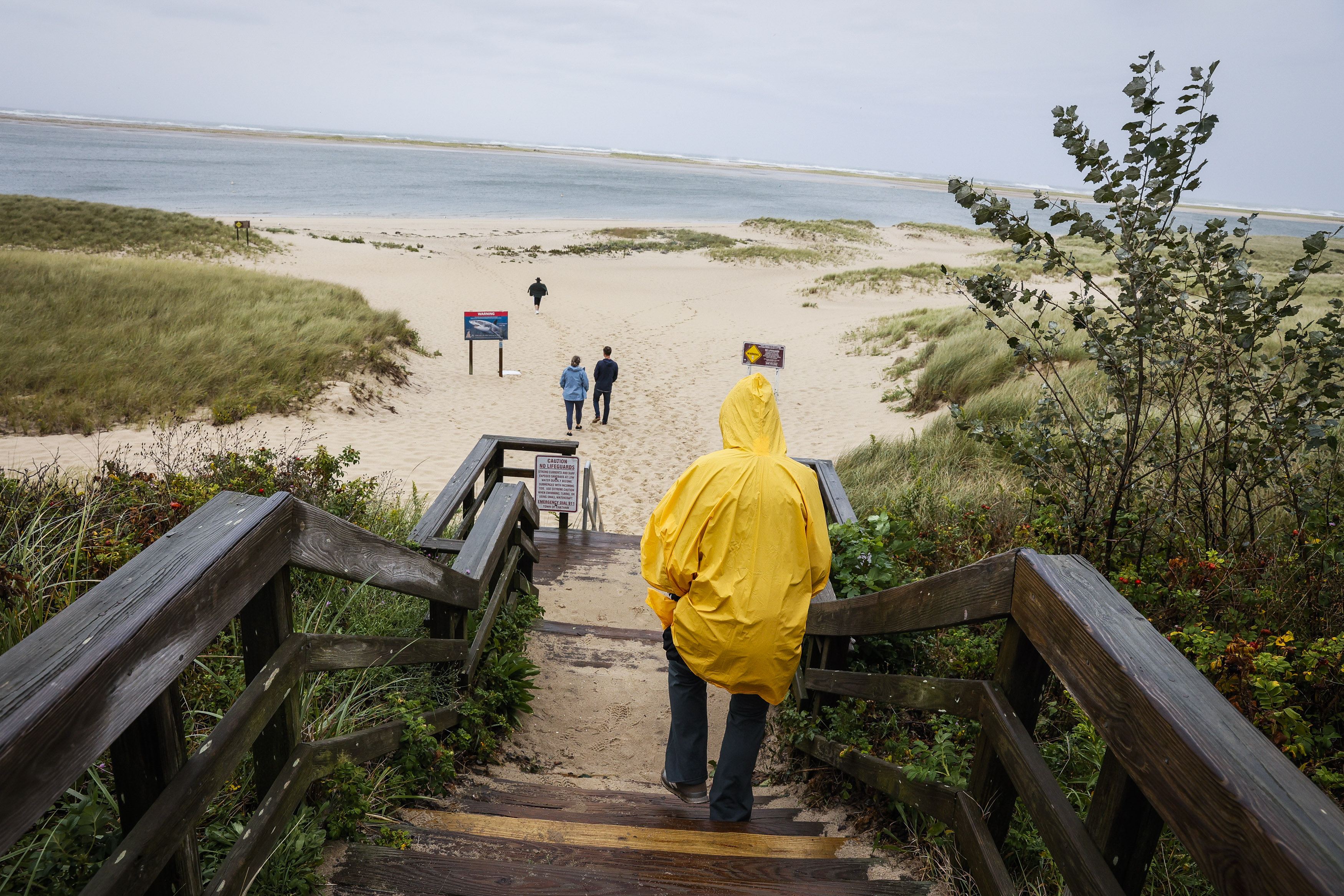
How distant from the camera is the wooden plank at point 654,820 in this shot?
2.98 m

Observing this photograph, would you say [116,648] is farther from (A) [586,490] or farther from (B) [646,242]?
(B) [646,242]

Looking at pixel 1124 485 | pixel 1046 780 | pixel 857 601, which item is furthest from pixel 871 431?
pixel 1046 780

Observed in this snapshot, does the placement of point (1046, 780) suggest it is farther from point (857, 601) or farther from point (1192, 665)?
point (857, 601)

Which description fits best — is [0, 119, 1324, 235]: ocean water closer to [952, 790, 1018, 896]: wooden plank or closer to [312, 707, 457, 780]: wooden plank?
[312, 707, 457, 780]: wooden plank

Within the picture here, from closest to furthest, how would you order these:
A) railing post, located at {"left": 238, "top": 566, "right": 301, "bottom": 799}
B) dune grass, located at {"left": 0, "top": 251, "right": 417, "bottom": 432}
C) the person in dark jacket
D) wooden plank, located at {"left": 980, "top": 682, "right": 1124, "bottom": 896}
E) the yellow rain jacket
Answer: wooden plank, located at {"left": 980, "top": 682, "right": 1124, "bottom": 896}
railing post, located at {"left": 238, "top": 566, "right": 301, "bottom": 799}
the yellow rain jacket
dune grass, located at {"left": 0, "top": 251, "right": 417, "bottom": 432}
the person in dark jacket

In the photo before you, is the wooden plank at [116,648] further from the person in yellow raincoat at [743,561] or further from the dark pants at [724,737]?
the dark pants at [724,737]

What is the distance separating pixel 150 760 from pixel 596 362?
60.3 ft

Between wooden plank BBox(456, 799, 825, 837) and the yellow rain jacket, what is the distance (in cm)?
49

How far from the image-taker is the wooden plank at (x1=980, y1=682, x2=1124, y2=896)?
1.45 metres

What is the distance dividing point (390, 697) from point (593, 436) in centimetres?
1190

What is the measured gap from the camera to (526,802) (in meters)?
3.15

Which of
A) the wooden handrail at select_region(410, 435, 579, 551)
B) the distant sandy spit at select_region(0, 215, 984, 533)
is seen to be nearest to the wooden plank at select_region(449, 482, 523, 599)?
the wooden handrail at select_region(410, 435, 579, 551)

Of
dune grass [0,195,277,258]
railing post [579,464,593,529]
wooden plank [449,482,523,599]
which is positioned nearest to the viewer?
wooden plank [449,482,523,599]

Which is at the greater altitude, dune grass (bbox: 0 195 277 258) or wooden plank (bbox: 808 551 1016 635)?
wooden plank (bbox: 808 551 1016 635)
